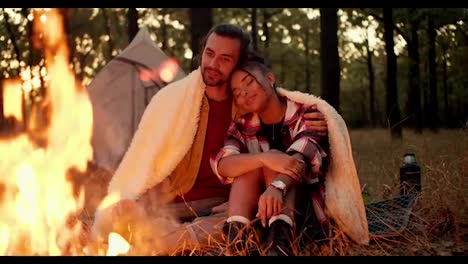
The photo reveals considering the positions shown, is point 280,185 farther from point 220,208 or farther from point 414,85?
point 414,85

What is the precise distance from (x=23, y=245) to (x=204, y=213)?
1.15 meters

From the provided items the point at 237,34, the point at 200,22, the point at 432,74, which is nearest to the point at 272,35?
the point at 432,74

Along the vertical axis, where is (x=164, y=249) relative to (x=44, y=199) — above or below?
below

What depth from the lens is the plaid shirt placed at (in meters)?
3.35

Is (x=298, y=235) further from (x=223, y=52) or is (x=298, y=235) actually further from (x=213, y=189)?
(x=223, y=52)

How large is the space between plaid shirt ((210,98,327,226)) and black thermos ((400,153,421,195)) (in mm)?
1547

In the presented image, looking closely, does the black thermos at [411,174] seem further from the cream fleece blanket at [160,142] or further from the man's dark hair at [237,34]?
the man's dark hair at [237,34]

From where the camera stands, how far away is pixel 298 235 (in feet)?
11.1

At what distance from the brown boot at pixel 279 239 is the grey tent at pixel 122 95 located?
209 inches

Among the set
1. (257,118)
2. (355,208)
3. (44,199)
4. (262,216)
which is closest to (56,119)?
(44,199)

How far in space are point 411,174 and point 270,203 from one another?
86.2 inches

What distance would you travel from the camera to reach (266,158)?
10.3ft

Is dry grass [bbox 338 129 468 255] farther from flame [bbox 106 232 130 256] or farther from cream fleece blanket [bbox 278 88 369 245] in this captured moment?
flame [bbox 106 232 130 256]

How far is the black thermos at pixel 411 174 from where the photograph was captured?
4.74 metres
